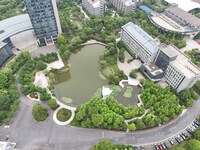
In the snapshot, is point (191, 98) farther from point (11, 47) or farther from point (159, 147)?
point (11, 47)

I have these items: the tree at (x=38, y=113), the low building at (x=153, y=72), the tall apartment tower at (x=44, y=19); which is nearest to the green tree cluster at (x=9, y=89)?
the tree at (x=38, y=113)

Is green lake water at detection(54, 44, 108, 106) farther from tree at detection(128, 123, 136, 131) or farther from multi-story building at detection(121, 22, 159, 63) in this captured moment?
tree at detection(128, 123, 136, 131)

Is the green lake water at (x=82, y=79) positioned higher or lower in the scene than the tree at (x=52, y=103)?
lower

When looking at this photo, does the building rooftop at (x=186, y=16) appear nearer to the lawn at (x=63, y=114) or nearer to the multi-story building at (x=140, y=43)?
the multi-story building at (x=140, y=43)

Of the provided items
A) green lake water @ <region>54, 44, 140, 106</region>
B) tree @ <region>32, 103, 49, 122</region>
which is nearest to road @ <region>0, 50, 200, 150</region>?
tree @ <region>32, 103, 49, 122</region>

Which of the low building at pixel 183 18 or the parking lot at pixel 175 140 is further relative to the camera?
the low building at pixel 183 18

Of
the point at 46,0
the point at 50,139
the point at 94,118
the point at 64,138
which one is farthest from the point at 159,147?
the point at 46,0
